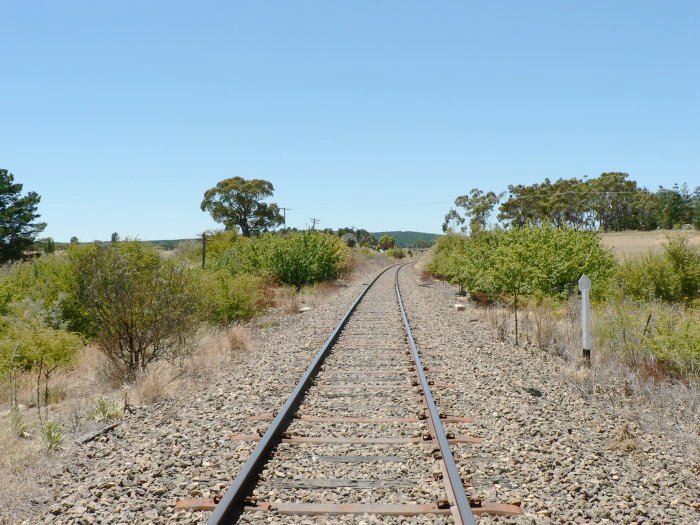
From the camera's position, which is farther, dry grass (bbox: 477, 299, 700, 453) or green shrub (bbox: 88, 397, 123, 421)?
green shrub (bbox: 88, 397, 123, 421)

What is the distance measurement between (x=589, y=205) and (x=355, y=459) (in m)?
108

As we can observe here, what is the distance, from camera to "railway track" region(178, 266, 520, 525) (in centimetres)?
474

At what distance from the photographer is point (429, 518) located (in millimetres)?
4648

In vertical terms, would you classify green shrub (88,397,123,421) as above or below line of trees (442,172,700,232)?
below

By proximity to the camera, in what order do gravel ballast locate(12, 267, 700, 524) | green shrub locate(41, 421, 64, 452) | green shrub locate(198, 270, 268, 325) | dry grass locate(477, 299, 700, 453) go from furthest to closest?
green shrub locate(198, 270, 268, 325), dry grass locate(477, 299, 700, 453), green shrub locate(41, 421, 64, 452), gravel ballast locate(12, 267, 700, 524)

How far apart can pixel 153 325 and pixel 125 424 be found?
12.9 feet

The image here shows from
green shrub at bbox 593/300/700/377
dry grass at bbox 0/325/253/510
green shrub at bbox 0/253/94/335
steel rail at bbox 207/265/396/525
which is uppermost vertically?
green shrub at bbox 0/253/94/335

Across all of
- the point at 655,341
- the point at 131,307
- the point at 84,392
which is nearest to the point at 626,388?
the point at 655,341

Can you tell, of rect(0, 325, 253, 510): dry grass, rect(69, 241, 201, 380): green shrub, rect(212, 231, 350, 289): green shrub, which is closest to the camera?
rect(0, 325, 253, 510): dry grass

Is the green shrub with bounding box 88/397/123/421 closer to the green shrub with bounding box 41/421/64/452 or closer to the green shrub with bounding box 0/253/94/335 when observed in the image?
the green shrub with bounding box 41/421/64/452

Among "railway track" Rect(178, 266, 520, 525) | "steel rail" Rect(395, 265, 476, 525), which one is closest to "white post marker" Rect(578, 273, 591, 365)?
"railway track" Rect(178, 266, 520, 525)

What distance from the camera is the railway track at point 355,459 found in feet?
15.6

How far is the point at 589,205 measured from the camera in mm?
104312

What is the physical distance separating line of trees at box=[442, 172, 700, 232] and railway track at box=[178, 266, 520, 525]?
9358 centimetres
